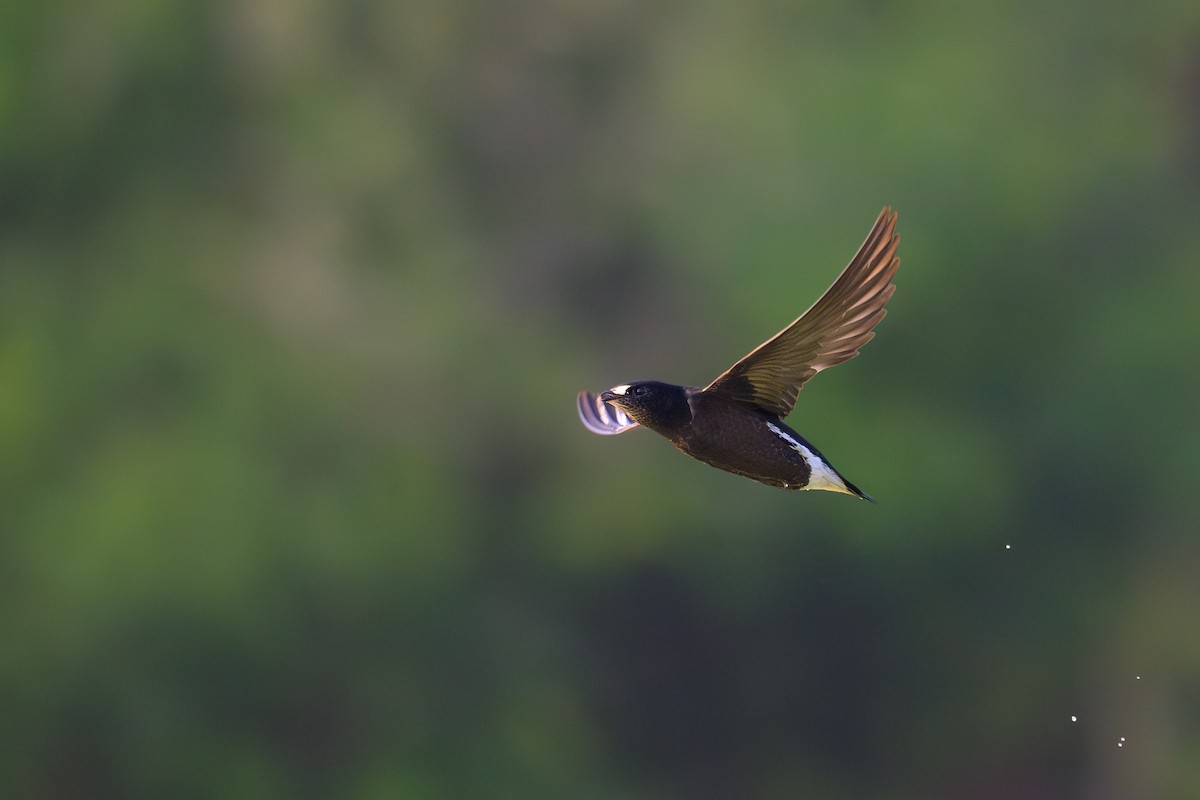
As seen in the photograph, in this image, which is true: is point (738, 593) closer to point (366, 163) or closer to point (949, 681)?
point (949, 681)

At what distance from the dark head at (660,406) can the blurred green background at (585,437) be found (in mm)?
7993

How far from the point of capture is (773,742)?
13.4 metres

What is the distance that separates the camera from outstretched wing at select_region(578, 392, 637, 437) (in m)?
4.46

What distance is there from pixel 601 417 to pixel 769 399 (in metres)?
0.68

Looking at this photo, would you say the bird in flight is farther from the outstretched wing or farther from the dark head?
the outstretched wing

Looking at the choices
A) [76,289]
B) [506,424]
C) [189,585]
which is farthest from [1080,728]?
[76,289]

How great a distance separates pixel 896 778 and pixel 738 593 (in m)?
2.02

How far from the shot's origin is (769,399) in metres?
4.05

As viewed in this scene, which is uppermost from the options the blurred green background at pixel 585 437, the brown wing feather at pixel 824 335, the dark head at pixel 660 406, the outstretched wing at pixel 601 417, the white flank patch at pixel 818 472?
the blurred green background at pixel 585 437

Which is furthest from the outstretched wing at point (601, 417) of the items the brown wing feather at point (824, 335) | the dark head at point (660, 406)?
the brown wing feather at point (824, 335)

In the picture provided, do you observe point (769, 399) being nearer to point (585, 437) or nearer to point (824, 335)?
point (824, 335)

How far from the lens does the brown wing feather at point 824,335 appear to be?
375cm

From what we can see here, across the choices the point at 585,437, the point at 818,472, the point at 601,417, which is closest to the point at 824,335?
the point at 818,472

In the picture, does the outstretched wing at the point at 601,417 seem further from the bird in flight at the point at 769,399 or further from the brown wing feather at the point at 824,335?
the brown wing feather at the point at 824,335
